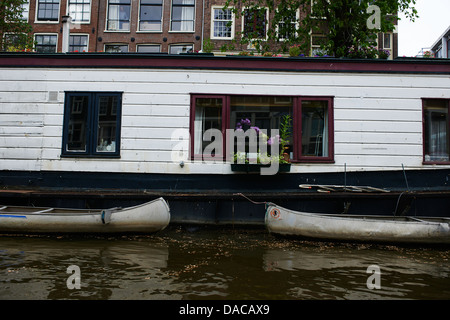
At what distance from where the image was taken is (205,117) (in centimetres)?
712

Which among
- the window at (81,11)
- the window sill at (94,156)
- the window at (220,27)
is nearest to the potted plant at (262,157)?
the window sill at (94,156)

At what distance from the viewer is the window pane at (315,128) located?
7.02 meters

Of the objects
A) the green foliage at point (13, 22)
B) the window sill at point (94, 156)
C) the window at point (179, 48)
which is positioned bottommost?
the window sill at point (94, 156)

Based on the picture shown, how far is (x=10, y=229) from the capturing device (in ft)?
19.9

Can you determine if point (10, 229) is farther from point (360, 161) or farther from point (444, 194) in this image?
point (444, 194)

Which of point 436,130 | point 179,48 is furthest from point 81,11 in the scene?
point 436,130

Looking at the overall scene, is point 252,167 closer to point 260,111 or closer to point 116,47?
point 260,111

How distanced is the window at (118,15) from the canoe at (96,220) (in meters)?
19.1

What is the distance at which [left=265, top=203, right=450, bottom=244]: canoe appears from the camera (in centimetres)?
554

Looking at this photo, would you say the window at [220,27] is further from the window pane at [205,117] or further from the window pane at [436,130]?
the window pane at [436,130]

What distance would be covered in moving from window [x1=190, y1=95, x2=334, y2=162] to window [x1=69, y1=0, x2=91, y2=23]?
19.2 m

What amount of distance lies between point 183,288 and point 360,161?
15.4 ft

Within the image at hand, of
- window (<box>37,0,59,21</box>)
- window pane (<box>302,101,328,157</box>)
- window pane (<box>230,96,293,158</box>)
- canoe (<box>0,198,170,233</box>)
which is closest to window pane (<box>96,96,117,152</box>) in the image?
canoe (<box>0,198,170,233</box>)
